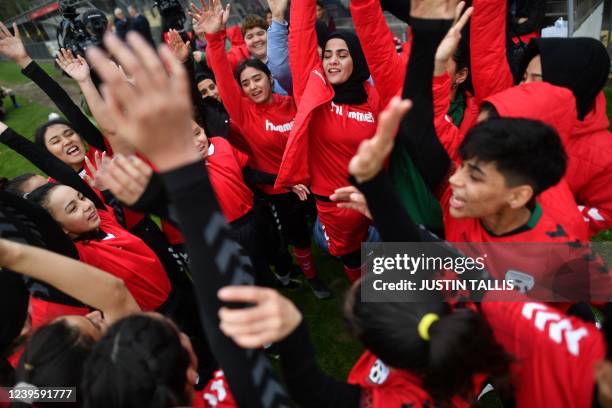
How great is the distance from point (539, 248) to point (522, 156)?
0.36 metres

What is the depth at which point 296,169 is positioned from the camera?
104 inches

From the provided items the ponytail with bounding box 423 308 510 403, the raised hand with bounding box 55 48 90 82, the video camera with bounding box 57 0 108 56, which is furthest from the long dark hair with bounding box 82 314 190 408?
the video camera with bounding box 57 0 108 56

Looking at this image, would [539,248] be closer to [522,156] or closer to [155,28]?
[522,156]

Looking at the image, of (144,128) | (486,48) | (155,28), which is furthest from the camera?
(155,28)

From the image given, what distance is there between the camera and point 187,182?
88 cm

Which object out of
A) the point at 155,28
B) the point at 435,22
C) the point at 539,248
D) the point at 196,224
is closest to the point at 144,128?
the point at 196,224

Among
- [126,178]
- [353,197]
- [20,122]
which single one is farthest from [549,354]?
[20,122]

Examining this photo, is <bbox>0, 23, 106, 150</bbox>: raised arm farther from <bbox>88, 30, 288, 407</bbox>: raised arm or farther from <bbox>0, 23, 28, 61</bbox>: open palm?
<bbox>88, 30, 288, 407</bbox>: raised arm

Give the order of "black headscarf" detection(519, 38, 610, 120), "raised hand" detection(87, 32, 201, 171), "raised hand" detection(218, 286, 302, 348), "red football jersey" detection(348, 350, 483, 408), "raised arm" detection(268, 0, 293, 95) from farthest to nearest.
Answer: "raised arm" detection(268, 0, 293, 95) → "black headscarf" detection(519, 38, 610, 120) → "red football jersey" detection(348, 350, 483, 408) → "raised hand" detection(218, 286, 302, 348) → "raised hand" detection(87, 32, 201, 171)

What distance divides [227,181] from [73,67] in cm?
152

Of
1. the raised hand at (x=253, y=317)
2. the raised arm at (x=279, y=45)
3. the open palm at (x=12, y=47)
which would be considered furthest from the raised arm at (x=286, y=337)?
the open palm at (x=12, y=47)

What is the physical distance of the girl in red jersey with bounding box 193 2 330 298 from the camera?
285 cm

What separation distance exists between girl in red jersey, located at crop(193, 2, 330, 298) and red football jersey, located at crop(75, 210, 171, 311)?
1.06m

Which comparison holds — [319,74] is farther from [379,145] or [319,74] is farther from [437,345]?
[437,345]
